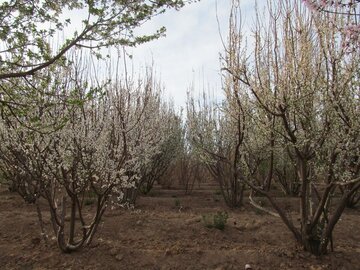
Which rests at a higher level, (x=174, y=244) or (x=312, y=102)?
(x=312, y=102)

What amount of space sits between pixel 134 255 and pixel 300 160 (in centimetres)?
280

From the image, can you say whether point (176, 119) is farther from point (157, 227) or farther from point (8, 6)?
point (8, 6)

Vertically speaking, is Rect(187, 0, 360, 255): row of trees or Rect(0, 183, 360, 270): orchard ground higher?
Rect(187, 0, 360, 255): row of trees

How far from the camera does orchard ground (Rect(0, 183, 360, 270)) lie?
514 cm

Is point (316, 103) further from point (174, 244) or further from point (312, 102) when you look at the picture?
point (174, 244)

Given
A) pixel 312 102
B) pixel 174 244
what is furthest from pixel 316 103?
pixel 174 244

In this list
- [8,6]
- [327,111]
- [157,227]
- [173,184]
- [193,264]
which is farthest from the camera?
[173,184]

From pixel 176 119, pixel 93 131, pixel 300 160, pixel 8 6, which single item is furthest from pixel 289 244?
pixel 176 119

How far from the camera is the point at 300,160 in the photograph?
5.36 meters

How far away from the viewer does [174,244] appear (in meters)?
5.94

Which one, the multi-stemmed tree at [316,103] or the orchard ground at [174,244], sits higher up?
the multi-stemmed tree at [316,103]

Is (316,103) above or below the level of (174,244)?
above

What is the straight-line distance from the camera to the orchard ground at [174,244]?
5.14 meters

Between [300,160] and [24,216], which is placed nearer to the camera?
[300,160]
